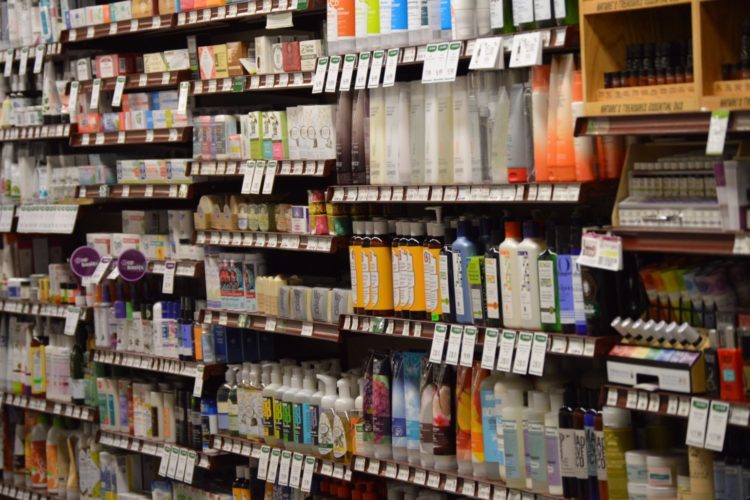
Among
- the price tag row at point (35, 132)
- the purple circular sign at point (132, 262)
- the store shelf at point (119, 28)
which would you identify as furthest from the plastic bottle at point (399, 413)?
the price tag row at point (35, 132)

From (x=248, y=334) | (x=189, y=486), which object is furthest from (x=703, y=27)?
(x=189, y=486)

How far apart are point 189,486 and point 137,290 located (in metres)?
1.22

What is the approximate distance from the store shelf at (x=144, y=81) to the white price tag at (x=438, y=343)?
2.31 m

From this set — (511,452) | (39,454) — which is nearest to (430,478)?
(511,452)

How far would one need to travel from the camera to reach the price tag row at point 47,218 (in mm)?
7242

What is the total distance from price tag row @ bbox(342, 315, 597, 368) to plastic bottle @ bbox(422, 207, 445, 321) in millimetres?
71

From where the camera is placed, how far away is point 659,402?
4.01 meters

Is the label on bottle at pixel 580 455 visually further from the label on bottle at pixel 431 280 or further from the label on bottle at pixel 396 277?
the label on bottle at pixel 396 277

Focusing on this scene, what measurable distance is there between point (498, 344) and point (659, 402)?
800mm

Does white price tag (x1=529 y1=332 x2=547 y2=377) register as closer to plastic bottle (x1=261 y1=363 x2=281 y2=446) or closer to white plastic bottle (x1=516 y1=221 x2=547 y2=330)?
white plastic bottle (x1=516 y1=221 x2=547 y2=330)

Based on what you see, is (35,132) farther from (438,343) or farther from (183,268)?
(438,343)

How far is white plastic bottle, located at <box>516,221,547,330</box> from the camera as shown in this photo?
4.50 m

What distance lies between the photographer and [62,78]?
24.4 feet

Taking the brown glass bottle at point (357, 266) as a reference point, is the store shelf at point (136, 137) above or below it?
above
